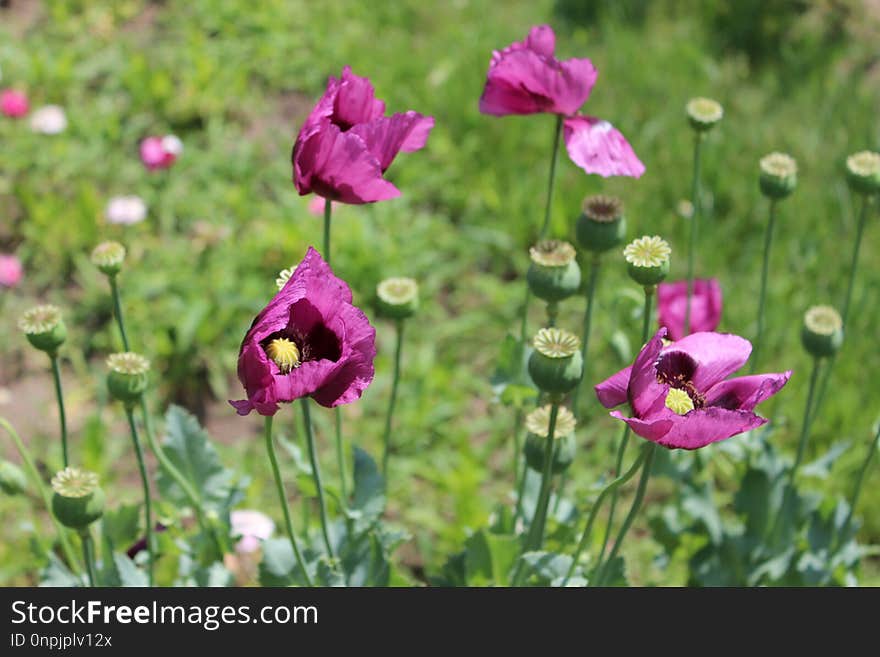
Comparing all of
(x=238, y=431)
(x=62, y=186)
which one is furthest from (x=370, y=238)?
(x=62, y=186)

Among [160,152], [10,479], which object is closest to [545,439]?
[10,479]

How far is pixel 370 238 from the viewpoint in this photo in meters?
2.67

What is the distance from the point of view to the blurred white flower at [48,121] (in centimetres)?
289

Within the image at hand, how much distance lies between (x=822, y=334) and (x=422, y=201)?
1533 mm

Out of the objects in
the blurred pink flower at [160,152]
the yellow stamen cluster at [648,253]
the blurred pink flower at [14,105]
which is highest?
the yellow stamen cluster at [648,253]

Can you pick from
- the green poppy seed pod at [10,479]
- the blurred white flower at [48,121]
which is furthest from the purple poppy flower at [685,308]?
the blurred white flower at [48,121]

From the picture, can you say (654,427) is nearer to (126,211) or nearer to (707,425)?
(707,425)

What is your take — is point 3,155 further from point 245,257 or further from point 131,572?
point 131,572

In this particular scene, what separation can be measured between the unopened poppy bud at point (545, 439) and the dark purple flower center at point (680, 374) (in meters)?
0.22

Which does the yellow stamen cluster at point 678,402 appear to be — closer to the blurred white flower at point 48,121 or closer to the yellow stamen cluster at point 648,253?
the yellow stamen cluster at point 648,253

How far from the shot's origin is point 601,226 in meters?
1.37

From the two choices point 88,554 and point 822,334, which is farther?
point 822,334
